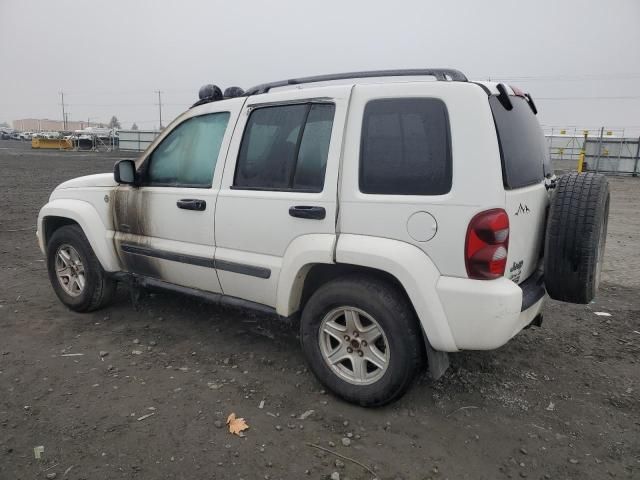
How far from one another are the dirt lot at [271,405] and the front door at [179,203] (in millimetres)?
644

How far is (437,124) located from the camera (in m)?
2.68

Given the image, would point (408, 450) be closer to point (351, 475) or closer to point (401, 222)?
point (351, 475)

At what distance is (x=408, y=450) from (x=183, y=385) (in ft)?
5.11

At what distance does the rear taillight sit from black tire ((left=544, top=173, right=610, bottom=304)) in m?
0.47

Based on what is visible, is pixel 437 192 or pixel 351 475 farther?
pixel 437 192

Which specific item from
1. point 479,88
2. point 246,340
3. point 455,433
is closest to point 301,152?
point 479,88

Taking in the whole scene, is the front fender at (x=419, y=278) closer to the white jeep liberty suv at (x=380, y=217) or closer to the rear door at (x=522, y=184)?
the white jeep liberty suv at (x=380, y=217)

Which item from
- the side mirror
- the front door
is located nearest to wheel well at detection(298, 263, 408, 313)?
the front door

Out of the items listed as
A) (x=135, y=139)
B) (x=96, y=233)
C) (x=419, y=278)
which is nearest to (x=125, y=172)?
(x=96, y=233)

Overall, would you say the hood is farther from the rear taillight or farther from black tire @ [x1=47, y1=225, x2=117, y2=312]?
the rear taillight

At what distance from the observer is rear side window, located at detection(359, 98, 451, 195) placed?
2.65 meters

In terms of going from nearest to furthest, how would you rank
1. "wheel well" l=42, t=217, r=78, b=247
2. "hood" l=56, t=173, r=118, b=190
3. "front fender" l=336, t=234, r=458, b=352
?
"front fender" l=336, t=234, r=458, b=352 → "hood" l=56, t=173, r=118, b=190 → "wheel well" l=42, t=217, r=78, b=247

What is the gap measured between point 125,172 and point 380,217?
2.24 meters

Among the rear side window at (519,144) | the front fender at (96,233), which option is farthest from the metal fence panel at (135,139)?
the rear side window at (519,144)
